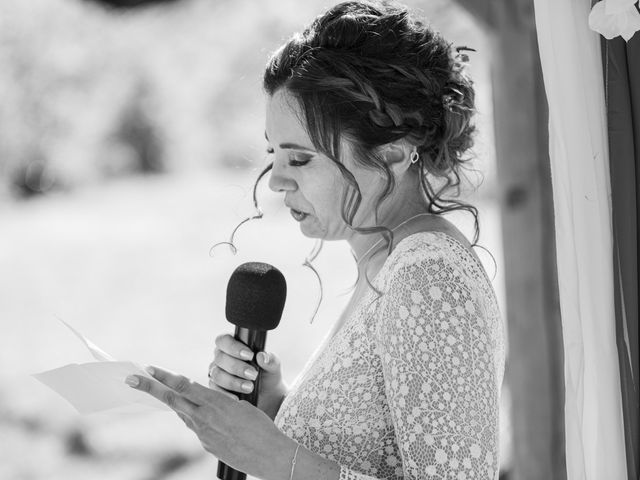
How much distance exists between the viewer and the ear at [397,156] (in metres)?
1.63

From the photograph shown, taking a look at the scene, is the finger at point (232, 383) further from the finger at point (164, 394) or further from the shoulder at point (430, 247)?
the shoulder at point (430, 247)

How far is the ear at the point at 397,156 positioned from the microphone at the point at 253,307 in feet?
0.98

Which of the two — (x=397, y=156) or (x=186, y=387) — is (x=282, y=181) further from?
(x=186, y=387)

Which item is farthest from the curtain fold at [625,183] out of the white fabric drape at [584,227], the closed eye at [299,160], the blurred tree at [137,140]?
the blurred tree at [137,140]

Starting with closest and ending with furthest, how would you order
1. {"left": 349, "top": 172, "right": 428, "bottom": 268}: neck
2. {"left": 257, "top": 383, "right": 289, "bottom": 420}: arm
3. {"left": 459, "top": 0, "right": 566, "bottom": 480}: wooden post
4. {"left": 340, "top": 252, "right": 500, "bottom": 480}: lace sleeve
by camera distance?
{"left": 340, "top": 252, "right": 500, "bottom": 480}: lace sleeve < {"left": 349, "top": 172, "right": 428, "bottom": 268}: neck < {"left": 257, "top": 383, "right": 289, "bottom": 420}: arm < {"left": 459, "top": 0, "right": 566, "bottom": 480}: wooden post

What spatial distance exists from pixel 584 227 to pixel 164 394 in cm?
79

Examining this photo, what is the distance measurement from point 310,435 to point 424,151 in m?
0.57

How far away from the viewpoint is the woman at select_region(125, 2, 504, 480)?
1369mm

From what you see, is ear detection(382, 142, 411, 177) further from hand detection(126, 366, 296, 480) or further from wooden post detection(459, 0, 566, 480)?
wooden post detection(459, 0, 566, 480)

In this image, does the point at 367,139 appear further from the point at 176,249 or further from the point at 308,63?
the point at 176,249

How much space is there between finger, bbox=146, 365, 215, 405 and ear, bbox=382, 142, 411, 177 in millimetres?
545

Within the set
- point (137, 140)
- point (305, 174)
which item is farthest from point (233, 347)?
point (137, 140)

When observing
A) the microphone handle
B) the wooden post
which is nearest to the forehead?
the microphone handle

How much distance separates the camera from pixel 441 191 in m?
1.73
